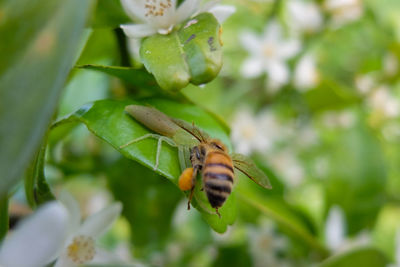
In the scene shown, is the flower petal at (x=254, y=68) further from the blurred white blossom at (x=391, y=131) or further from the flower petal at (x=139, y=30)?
the flower petal at (x=139, y=30)

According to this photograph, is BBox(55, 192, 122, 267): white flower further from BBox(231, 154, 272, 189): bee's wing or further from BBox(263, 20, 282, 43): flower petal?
BBox(263, 20, 282, 43): flower petal

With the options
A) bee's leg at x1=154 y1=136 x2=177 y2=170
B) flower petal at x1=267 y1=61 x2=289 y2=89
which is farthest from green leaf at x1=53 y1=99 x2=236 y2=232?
flower petal at x1=267 y1=61 x2=289 y2=89

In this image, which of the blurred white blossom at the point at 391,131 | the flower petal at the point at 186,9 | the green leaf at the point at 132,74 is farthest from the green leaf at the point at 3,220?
the blurred white blossom at the point at 391,131

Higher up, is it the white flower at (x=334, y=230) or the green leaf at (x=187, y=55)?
the green leaf at (x=187, y=55)

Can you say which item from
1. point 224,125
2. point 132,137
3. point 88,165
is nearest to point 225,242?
point 88,165

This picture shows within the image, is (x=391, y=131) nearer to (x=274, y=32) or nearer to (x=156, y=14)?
(x=274, y=32)

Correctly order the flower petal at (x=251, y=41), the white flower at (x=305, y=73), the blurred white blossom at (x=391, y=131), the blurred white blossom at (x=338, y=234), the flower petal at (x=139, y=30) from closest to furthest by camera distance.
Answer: the flower petal at (x=139, y=30)
the blurred white blossom at (x=338, y=234)
the white flower at (x=305, y=73)
the flower petal at (x=251, y=41)
the blurred white blossom at (x=391, y=131)
